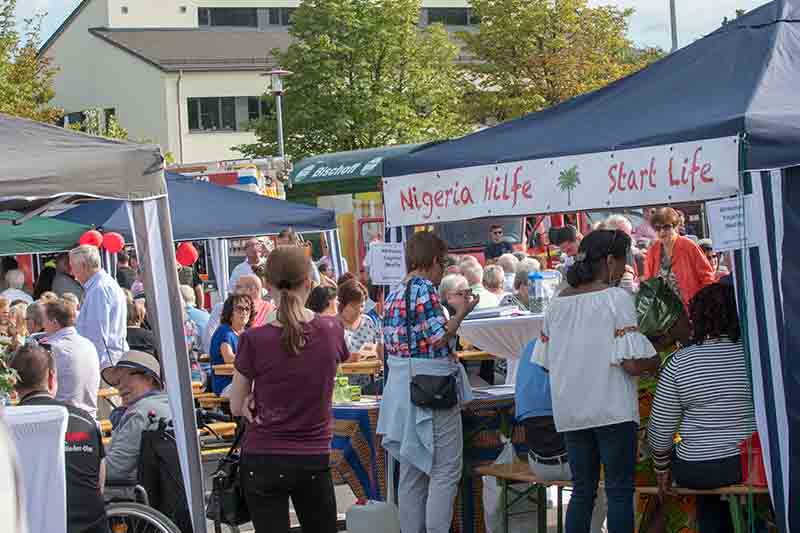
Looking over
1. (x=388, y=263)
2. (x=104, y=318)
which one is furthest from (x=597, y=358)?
(x=104, y=318)

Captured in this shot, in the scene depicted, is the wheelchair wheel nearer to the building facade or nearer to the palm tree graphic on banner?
the palm tree graphic on banner

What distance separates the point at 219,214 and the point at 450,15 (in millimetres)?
53964

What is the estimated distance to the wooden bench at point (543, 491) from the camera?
19.6 ft

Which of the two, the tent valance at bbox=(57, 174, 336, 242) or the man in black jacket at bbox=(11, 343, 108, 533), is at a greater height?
the tent valance at bbox=(57, 174, 336, 242)

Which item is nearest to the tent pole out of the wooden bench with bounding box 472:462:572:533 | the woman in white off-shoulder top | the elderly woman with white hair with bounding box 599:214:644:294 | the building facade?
the wooden bench with bounding box 472:462:572:533

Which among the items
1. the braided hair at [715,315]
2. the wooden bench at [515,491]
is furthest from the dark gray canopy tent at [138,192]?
the braided hair at [715,315]

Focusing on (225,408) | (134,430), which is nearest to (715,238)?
(134,430)

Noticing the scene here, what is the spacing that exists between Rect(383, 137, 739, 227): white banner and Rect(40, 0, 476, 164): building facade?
4175cm

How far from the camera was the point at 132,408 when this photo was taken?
6.67 metres

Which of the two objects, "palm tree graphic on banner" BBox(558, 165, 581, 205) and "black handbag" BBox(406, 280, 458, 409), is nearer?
"palm tree graphic on banner" BBox(558, 165, 581, 205)

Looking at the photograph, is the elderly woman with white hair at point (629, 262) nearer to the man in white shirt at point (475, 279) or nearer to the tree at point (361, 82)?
the man in white shirt at point (475, 279)

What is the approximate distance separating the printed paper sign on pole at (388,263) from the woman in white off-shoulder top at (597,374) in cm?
136

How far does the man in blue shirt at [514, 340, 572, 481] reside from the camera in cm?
662

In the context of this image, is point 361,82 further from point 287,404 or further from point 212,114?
point 287,404
